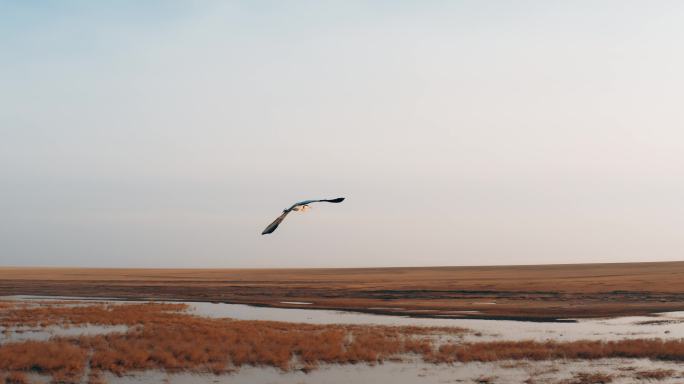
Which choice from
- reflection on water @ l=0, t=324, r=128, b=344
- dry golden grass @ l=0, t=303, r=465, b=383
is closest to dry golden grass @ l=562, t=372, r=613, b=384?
dry golden grass @ l=0, t=303, r=465, b=383

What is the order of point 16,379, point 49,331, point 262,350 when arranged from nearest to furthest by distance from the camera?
point 16,379
point 262,350
point 49,331

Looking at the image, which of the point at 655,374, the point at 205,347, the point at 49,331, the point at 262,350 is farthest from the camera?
the point at 49,331

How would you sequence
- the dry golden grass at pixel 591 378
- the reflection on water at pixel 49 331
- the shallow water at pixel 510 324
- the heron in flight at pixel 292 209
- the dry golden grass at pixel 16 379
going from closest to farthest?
the heron in flight at pixel 292 209 → the dry golden grass at pixel 16 379 → the dry golden grass at pixel 591 378 → the reflection on water at pixel 49 331 → the shallow water at pixel 510 324

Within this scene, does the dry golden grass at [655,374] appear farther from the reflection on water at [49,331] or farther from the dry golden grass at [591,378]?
the reflection on water at [49,331]

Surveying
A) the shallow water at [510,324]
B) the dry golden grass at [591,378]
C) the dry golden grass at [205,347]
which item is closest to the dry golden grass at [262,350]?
the dry golden grass at [205,347]

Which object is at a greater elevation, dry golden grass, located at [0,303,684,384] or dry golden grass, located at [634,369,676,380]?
dry golden grass, located at [0,303,684,384]

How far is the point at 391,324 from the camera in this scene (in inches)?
1672

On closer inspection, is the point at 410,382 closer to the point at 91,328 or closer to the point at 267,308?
the point at 91,328

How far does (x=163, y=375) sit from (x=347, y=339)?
11166mm

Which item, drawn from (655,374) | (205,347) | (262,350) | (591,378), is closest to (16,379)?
(205,347)

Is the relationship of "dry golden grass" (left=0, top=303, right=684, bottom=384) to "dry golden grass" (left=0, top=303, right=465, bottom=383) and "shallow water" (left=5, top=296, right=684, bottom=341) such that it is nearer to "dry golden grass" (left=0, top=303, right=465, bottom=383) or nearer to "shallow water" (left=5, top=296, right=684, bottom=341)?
"dry golden grass" (left=0, top=303, right=465, bottom=383)

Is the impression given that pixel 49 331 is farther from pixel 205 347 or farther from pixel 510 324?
pixel 510 324

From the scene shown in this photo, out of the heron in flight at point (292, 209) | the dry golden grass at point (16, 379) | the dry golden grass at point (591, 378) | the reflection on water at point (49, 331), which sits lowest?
the dry golden grass at point (591, 378)

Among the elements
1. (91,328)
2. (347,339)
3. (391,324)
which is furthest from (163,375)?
(391,324)
